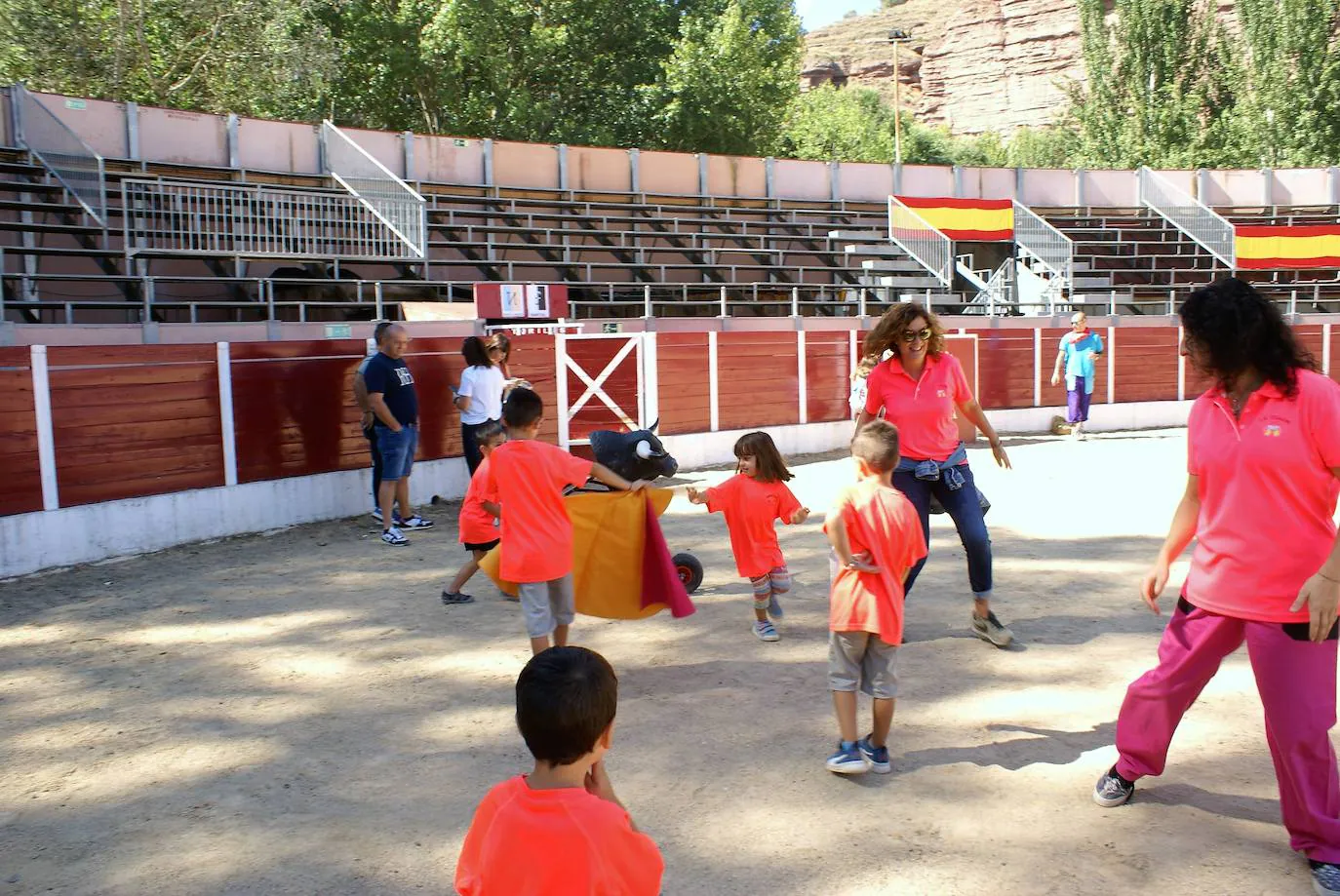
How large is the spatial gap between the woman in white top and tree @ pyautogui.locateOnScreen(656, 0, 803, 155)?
2658cm

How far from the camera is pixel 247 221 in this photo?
580 inches

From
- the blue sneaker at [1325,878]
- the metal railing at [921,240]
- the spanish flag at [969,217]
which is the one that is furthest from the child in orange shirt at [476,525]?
the spanish flag at [969,217]

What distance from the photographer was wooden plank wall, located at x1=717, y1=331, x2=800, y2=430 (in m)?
15.0

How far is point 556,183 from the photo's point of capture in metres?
22.4

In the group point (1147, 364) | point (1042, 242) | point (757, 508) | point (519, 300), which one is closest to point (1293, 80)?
point (1042, 242)

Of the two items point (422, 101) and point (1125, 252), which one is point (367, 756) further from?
point (422, 101)

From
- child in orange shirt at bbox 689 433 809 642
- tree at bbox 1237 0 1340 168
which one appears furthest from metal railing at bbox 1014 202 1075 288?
tree at bbox 1237 0 1340 168

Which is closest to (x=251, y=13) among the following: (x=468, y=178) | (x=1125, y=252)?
(x=468, y=178)

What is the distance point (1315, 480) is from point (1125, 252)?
23.2m

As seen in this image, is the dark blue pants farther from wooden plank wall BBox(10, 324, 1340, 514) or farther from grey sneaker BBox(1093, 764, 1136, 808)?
wooden plank wall BBox(10, 324, 1340, 514)

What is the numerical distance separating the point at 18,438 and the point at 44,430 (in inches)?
8.0

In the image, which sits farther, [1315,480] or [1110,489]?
[1110,489]

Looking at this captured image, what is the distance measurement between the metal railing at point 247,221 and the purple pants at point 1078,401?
912 centimetres

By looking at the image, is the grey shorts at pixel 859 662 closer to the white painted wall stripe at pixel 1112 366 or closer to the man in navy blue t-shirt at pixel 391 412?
the man in navy blue t-shirt at pixel 391 412
